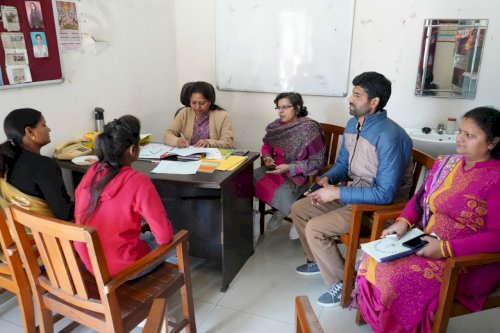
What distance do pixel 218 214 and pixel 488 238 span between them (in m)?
1.31

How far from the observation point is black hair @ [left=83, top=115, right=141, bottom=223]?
1.39m

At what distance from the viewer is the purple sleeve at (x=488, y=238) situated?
1449 mm

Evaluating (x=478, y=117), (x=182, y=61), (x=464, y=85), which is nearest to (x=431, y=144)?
(x=464, y=85)

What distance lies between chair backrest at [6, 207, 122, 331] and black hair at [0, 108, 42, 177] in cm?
43

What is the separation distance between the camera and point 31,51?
2.06 m

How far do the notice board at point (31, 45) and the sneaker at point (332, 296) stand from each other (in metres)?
1.96

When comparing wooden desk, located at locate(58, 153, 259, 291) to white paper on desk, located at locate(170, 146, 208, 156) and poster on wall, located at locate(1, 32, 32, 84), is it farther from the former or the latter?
poster on wall, located at locate(1, 32, 32, 84)

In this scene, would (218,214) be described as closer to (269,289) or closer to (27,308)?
(269,289)

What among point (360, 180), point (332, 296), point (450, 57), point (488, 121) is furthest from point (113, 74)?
point (450, 57)

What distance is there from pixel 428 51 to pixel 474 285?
5.98ft

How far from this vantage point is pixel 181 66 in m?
3.43

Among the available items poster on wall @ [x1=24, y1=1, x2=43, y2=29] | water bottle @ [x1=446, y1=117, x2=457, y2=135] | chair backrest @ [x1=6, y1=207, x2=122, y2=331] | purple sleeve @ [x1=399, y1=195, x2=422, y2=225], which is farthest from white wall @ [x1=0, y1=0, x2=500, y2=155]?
purple sleeve @ [x1=399, y1=195, x2=422, y2=225]

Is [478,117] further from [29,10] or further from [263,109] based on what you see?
[29,10]

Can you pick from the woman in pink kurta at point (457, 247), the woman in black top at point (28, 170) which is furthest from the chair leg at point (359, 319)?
the woman in black top at point (28, 170)
